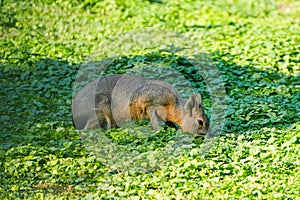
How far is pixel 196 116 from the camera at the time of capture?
679cm

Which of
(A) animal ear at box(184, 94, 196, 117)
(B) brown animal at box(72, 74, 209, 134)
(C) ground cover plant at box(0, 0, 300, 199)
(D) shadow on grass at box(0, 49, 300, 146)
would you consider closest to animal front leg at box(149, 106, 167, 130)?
(B) brown animal at box(72, 74, 209, 134)

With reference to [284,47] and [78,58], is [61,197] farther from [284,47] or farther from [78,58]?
[284,47]

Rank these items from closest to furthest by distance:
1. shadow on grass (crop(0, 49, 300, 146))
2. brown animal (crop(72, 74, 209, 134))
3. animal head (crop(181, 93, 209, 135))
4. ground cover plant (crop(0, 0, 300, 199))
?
ground cover plant (crop(0, 0, 300, 199)), animal head (crop(181, 93, 209, 135)), brown animal (crop(72, 74, 209, 134)), shadow on grass (crop(0, 49, 300, 146))

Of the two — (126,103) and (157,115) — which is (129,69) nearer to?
(126,103)

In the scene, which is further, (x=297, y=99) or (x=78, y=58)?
(x=78, y=58)

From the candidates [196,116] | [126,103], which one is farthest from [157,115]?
[196,116]

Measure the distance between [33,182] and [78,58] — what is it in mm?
4125

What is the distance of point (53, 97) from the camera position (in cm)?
841

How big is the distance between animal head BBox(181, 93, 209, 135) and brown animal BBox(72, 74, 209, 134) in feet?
0.26

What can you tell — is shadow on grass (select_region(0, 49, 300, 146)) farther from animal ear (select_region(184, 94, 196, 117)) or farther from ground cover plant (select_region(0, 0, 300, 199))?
animal ear (select_region(184, 94, 196, 117))

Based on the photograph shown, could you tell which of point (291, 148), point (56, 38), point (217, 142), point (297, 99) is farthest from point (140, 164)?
point (56, 38)

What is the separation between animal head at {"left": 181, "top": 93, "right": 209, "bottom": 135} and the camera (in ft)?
22.2

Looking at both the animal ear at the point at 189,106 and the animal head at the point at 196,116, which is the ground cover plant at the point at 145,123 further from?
the animal ear at the point at 189,106

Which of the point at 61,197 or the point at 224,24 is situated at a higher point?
the point at 224,24
